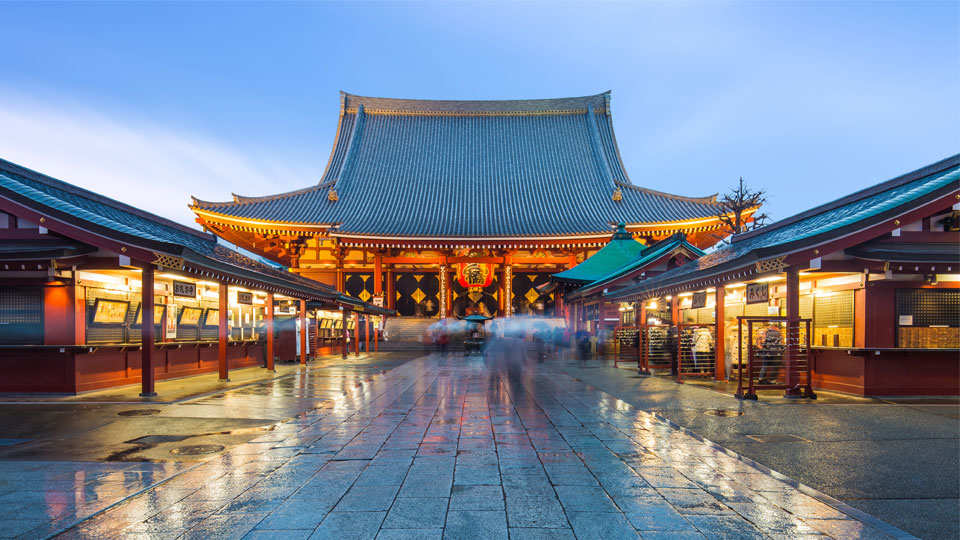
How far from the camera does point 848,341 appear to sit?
502 inches

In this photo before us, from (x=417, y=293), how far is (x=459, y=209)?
637 cm

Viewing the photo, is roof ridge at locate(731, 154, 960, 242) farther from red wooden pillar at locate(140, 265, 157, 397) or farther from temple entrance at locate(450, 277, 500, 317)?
temple entrance at locate(450, 277, 500, 317)

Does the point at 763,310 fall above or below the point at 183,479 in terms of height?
above

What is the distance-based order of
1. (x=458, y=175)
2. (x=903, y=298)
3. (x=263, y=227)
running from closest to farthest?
(x=903, y=298) < (x=263, y=227) < (x=458, y=175)

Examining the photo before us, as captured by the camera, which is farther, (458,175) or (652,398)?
(458,175)

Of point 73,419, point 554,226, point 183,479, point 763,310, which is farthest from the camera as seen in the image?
point 554,226

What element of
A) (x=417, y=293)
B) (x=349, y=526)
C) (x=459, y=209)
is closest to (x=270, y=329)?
(x=349, y=526)

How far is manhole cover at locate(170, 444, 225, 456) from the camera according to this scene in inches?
279

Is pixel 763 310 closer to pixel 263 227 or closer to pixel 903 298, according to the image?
pixel 903 298

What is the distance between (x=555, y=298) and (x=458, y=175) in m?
12.0

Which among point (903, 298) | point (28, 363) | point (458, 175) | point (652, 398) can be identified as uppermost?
point (458, 175)

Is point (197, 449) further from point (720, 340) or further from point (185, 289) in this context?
point (720, 340)

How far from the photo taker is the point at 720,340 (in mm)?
15234

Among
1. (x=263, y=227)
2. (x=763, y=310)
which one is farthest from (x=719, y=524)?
(x=263, y=227)
